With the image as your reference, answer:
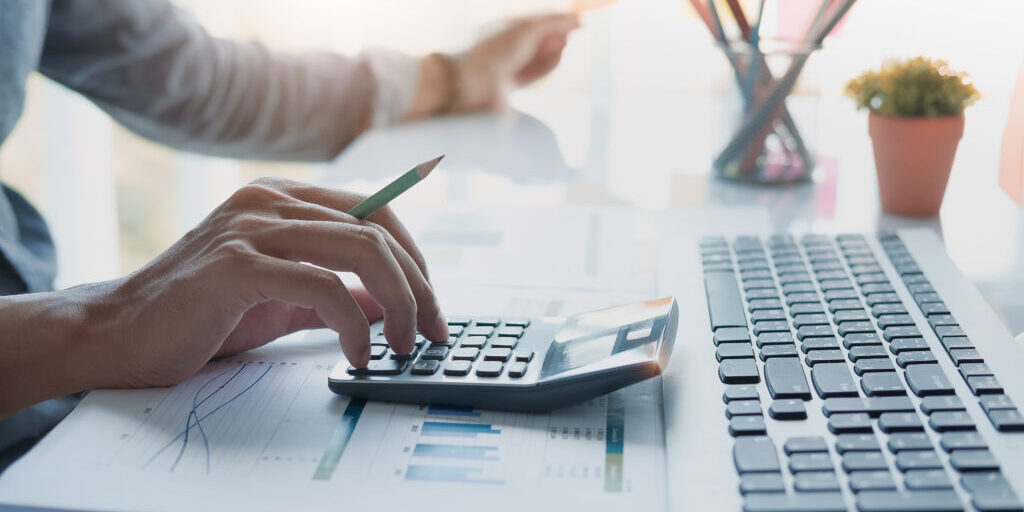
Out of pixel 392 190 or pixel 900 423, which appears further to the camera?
pixel 392 190

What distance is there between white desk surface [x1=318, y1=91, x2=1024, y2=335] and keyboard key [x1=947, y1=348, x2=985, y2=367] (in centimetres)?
18

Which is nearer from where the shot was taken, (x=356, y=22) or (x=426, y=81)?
(x=426, y=81)

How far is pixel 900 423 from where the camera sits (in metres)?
0.40

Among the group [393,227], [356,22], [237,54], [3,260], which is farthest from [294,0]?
[393,227]

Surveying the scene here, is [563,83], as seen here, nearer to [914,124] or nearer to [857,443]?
[914,124]

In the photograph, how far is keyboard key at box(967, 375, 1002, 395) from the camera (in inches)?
17.2

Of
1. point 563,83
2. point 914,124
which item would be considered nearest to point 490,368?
point 914,124

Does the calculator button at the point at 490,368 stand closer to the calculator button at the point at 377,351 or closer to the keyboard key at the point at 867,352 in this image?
the calculator button at the point at 377,351

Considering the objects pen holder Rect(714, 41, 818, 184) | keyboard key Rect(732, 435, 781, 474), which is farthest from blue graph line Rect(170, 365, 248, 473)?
pen holder Rect(714, 41, 818, 184)

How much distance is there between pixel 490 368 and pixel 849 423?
0.17 meters

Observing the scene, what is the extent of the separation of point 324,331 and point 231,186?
1396 mm

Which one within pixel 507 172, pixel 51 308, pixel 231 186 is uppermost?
pixel 51 308

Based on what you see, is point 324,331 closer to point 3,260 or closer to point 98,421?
point 98,421

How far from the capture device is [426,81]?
117cm
